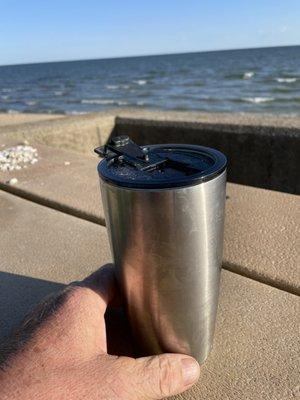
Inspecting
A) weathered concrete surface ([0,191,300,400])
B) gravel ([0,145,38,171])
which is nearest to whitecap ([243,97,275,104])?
gravel ([0,145,38,171])

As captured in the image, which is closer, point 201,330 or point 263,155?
point 201,330

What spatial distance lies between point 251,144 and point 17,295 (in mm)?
2307

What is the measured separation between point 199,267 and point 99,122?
3380 millimetres

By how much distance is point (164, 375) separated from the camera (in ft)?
3.39

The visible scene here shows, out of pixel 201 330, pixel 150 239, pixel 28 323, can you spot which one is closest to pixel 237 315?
pixel 201 330

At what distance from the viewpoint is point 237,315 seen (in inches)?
54.2

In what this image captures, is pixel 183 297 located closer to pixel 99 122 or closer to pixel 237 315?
pixel 237 315

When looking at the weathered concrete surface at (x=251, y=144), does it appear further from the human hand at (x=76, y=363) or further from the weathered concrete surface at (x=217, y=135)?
the human hand at (x=76, y=363)

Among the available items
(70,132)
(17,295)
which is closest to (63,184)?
(17,295)

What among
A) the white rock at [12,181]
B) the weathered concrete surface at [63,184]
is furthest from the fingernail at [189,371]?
the white rock at [12,181]

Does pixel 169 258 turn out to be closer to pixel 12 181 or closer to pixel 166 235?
pixel 166 235


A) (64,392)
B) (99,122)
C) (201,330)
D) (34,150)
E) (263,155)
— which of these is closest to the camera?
(64,392)

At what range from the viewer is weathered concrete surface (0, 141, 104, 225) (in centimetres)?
236

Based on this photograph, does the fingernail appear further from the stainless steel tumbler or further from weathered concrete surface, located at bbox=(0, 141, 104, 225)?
weathered concrete surface, located at bbox=(0, 141, 104, 225)
